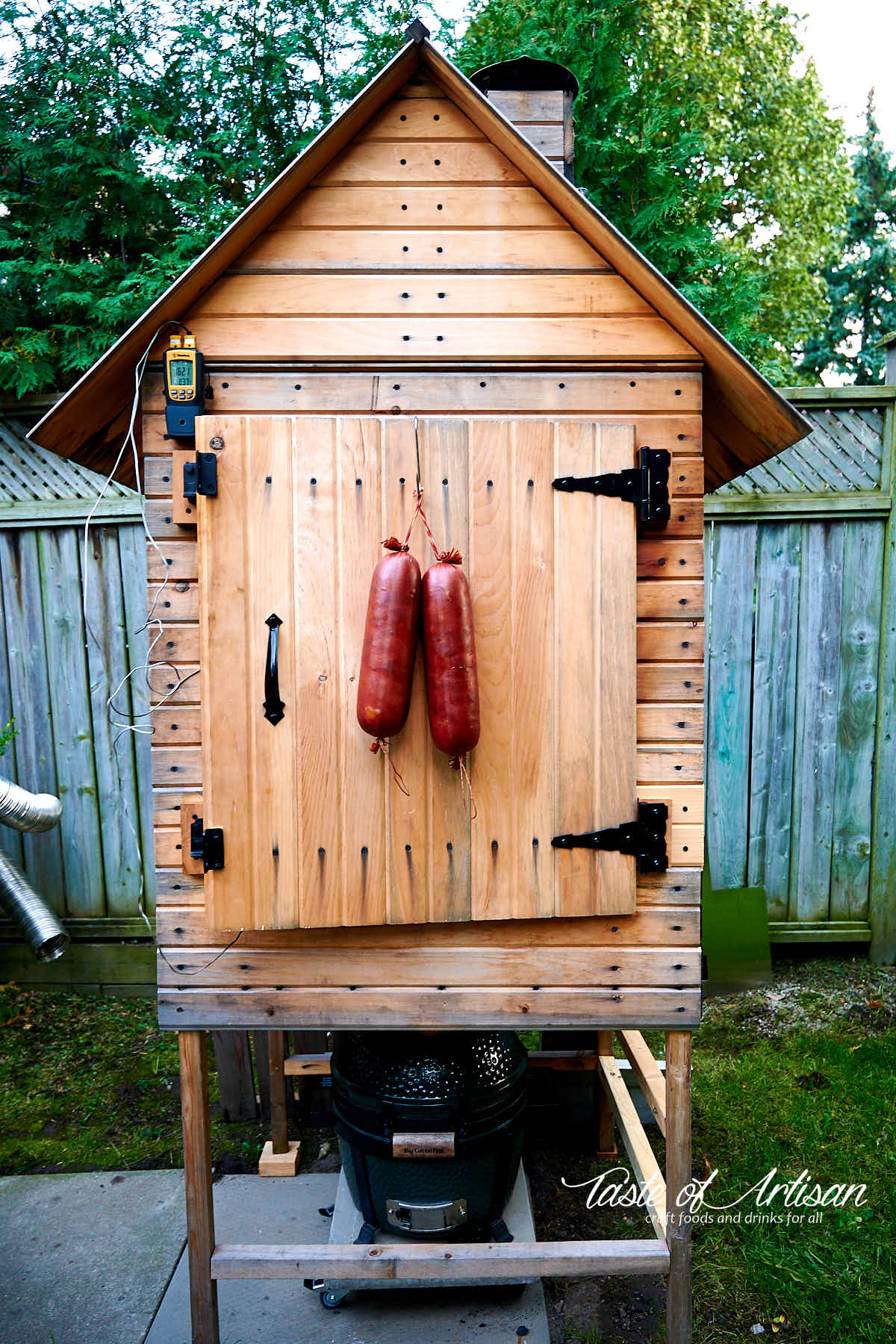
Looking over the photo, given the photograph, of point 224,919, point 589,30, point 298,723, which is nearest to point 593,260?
point 298,723

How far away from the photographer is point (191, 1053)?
2512mm

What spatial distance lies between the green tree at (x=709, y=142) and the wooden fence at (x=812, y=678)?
1.72 meters

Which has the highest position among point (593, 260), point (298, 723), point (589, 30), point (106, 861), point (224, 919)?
point (589, 30)

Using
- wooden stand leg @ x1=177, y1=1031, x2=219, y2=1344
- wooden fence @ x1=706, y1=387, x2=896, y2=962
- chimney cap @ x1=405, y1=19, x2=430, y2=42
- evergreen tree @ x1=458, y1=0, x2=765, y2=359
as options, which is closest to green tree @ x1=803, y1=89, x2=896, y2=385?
evergreen tree @ x1=458, y1=0, x2=765, y2=359

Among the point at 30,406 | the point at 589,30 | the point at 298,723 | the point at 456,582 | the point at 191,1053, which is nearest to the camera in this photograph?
the point at 456,582

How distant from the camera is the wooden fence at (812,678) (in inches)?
172

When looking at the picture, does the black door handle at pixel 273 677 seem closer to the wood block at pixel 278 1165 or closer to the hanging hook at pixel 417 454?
the hanging hook at pixel 417 454

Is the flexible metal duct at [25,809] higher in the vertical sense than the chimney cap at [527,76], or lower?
lower

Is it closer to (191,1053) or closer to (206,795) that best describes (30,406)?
(206,795)

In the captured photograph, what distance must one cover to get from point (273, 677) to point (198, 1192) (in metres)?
1.58

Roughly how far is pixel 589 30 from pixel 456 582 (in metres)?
5.94

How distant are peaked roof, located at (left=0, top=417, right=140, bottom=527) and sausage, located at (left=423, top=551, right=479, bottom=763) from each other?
2.81 metres

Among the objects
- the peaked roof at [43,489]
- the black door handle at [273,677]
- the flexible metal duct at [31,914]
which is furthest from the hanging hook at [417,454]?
the flexible metal duct at [31,914]

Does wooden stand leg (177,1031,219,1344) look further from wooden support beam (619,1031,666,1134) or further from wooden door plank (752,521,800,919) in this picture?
wooden door plank (752,521,800,919)
